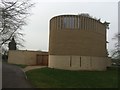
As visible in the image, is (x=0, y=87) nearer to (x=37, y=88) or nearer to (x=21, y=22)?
(x=37, y=88)

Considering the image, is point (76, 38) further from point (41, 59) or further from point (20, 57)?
point (20, 57)

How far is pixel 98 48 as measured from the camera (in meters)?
41.2

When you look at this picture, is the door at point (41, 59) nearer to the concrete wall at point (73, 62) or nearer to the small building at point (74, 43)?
the small building at point (74, 43)

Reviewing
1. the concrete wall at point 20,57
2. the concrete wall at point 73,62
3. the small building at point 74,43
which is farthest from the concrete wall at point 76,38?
the concrete wall at point 20,57

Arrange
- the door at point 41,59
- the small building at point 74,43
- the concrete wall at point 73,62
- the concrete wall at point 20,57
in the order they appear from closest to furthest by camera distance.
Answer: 1. the concrete wall at point 73,62
2. the small building at point 74,43
3. the concrete wall at point 20,57
4. the door at point 41,59

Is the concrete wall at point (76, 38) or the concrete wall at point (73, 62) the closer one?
the concrete wall at point (73, 62)

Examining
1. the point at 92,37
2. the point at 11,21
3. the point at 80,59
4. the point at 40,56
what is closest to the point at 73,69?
the point at 80,59

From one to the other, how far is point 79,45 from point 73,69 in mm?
3275

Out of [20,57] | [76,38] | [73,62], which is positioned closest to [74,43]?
[76,38]

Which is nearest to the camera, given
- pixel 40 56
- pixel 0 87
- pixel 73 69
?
pixel 0 87

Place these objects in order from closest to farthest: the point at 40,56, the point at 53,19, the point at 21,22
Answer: the point at 21,22 < the point at 53,19 < the point at 40,56

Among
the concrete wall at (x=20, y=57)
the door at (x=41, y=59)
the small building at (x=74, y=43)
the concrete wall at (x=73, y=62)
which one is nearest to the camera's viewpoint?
the concrete wall at (x=73, y=62)

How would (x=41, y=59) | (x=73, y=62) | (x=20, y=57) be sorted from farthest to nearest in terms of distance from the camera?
(x=41, y=59) < (x=20, y=57) < (x=73, y=62)

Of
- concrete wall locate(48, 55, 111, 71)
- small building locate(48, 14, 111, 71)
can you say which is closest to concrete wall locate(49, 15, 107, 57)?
small building locate(48, 14, 111, 71)
